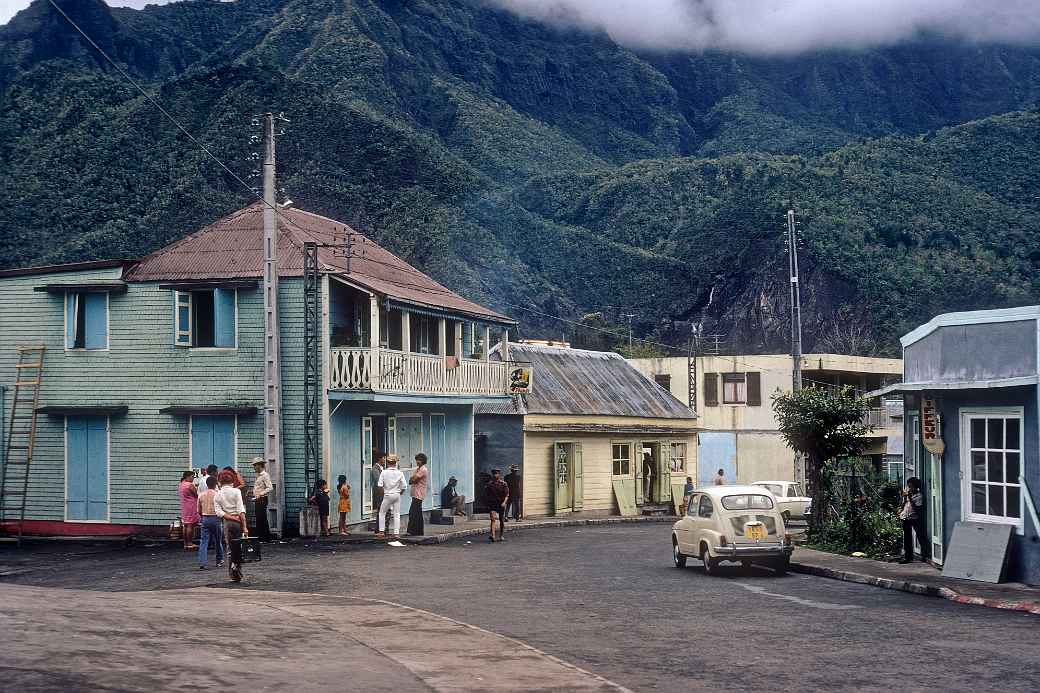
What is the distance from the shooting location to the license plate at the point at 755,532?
20000mm

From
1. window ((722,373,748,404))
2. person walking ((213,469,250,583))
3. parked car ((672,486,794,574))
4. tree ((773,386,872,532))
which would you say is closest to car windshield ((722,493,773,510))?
parked car ((672,486,794,574))

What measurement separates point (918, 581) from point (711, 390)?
3857 centimetres

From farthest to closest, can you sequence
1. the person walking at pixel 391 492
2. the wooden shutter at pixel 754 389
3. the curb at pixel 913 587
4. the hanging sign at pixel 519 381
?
the wooden shutter at pixel 754 389, the hanging sign at pixel 519 381, the person walking at pixel 391 492, the curb at pixel 913 587

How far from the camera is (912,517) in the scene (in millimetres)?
21078

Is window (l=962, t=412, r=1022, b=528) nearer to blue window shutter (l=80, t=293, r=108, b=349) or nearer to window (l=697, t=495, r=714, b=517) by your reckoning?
window (l=697, t=495, r=714, b=517)

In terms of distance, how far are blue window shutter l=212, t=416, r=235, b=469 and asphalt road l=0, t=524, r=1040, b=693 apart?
2802 millimetres

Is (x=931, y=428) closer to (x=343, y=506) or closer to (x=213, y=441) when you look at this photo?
(x=343, y=506)

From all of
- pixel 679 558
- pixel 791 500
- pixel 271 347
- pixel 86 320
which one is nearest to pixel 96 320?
A: pixel 86 320

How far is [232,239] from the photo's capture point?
98.2ft

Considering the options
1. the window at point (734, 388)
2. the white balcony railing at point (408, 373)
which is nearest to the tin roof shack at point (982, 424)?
the white balcony railing at point (408, 373)

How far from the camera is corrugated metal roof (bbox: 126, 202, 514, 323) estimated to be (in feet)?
92.7

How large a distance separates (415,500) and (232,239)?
310 inches

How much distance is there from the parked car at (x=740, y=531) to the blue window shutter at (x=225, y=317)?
12.2 meters

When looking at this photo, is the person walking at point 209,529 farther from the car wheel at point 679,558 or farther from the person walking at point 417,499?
the car wheel at point 679,558
